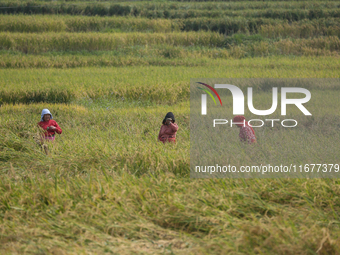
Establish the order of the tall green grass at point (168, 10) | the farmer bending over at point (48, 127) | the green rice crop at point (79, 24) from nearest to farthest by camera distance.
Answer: the farmer bending over at point (48, 127)
the green rice crop at point (79, 24)
the tall green grass at point (168, 10)

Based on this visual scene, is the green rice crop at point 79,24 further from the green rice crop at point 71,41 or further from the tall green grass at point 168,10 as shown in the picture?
the tall green grass at point 168,10

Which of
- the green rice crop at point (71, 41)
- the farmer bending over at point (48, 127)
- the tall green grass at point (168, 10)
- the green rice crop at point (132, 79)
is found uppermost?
the tall green grass at point (168, 10)

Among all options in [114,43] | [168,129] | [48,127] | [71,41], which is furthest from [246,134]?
[71,41]

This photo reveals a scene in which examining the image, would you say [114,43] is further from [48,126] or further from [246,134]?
[246,134]

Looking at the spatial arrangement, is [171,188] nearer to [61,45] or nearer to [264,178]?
[264,178]

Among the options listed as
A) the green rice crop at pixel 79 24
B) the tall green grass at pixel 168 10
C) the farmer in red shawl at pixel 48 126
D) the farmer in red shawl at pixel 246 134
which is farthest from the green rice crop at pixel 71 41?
the farmer in red shawl at pixel 246 134

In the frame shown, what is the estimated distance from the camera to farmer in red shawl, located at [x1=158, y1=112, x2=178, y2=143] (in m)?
6.30

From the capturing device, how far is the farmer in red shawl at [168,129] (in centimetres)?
630

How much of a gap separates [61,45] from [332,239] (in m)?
19.0

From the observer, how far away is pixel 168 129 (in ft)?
20.8

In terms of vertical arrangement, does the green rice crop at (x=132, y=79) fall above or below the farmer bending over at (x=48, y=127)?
below

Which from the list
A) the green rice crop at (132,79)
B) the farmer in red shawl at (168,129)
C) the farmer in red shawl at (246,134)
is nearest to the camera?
the farmer in red shawl at (246,134)

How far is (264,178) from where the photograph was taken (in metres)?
4.36

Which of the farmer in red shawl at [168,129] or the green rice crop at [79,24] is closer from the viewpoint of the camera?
the farmer in red shawl at [168,129]
